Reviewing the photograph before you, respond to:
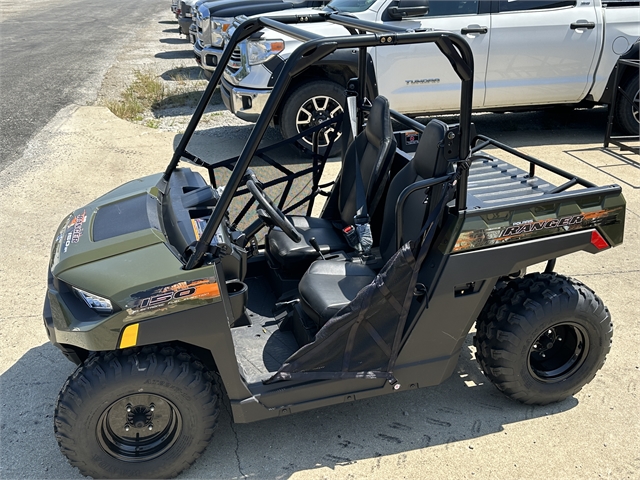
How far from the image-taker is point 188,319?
2.71 m

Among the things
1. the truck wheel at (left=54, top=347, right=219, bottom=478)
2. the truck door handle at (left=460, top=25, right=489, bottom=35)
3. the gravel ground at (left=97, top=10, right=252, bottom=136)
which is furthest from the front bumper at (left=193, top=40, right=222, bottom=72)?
the truck wheel at (left=54, top=347, right=219, bottom=478)

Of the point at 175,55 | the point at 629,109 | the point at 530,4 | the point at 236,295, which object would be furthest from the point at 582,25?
the point at 175,55

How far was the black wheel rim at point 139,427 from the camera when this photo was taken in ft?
9.30

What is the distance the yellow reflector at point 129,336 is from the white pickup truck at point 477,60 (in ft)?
15.4

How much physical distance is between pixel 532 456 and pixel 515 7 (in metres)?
5.59

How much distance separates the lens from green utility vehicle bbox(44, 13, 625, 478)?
2.70 meters

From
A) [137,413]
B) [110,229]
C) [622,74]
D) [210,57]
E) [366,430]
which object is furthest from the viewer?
[210,57]

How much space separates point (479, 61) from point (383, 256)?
4.45 meters

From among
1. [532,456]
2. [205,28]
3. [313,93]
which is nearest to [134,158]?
[313,93]

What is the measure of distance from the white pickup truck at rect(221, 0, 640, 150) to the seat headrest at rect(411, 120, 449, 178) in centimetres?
379

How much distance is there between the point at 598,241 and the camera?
10.5 feet

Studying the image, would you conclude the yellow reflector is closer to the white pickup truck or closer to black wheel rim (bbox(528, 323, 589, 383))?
black wheel rim (bbox(528, 323, 589, 383))

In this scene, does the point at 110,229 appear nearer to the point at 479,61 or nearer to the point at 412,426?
the point at 412,426

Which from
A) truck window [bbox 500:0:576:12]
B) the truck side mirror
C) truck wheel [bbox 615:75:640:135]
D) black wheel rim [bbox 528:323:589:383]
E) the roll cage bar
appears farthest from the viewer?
truck wheel [bbox 615:75:640:135]
